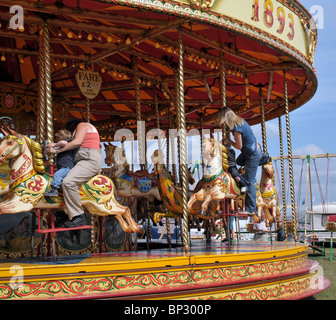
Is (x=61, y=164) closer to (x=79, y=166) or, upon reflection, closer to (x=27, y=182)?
(x=79, y=166)

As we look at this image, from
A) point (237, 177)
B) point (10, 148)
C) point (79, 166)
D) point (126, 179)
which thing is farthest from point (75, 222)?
point (237, 177)

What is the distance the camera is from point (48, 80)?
759cm

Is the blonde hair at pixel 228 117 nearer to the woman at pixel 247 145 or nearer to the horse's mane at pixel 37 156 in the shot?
the woman at pixel 247 145

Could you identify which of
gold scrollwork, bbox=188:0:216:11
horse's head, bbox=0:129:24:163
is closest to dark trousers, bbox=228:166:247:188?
gold scrollwork, bbox=188:0:216:11

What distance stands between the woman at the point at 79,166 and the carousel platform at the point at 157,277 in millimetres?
696

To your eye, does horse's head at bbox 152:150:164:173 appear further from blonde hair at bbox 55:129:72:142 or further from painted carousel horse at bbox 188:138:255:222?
blonde hair at bbox 55:129:72:142

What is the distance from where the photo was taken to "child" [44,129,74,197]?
22.6 ft

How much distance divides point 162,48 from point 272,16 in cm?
236

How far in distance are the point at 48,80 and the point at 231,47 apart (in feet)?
14.8

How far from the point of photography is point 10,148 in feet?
22.3

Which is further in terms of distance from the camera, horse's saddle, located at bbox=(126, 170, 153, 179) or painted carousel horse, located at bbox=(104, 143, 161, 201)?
horse's saddle, located at bbox=(126, 170, 153, 179)

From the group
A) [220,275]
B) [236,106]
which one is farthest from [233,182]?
[236,106]

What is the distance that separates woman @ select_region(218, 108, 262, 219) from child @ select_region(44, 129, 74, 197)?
2.99 meters
